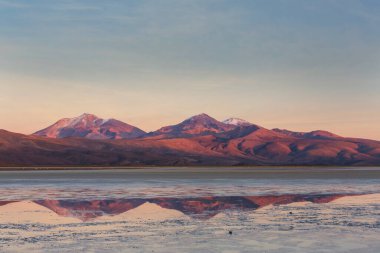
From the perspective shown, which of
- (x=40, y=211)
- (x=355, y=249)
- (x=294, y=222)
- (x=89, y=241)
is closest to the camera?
(x=355, y=249)

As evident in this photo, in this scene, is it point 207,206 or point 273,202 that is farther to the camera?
point 273,202

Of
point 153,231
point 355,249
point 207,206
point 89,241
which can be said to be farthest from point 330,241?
point 207,206

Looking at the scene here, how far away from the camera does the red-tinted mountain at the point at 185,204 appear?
24.0 meters

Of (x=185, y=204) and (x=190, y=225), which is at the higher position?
(x=185, y=204)

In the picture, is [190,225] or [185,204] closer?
[190,225]

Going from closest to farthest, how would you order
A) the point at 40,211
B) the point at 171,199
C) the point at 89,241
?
the point at 89,241 < the point at 40,211 < the point at 171,199

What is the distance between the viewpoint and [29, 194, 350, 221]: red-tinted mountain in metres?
24.0

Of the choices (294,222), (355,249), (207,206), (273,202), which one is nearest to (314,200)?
(273,202)

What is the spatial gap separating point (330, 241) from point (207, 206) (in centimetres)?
1109

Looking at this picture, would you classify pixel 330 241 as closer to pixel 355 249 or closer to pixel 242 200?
pixel 355 249

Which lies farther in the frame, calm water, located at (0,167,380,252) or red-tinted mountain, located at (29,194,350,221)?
red-tinted mountain, located at (29,194,350,221)

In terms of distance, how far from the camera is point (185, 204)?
27906mm

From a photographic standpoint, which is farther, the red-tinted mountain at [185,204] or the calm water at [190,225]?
the red-tinted mountain at [185,204]

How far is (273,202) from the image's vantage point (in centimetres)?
2889
